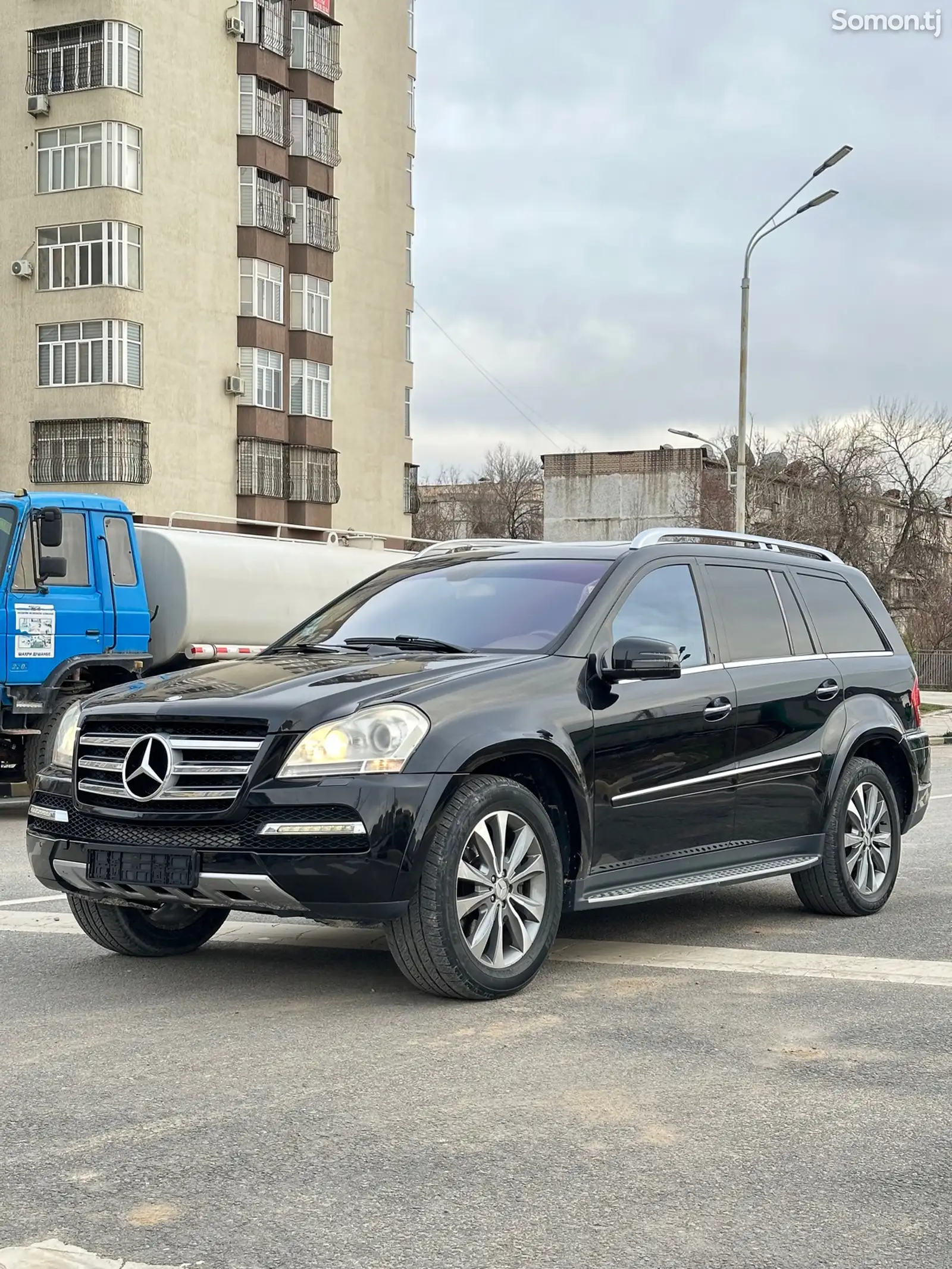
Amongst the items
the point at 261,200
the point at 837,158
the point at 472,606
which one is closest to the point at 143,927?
the point at 472,606

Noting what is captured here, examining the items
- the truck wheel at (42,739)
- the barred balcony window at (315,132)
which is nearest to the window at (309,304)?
the barred balcony window at (315,132)

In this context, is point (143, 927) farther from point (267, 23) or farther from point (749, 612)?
point (267, 23)

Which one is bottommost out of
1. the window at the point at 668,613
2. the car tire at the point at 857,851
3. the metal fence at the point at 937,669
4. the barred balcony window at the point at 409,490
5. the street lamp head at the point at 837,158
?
the metal fence at the point at 937,669

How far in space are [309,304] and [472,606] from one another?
4126cm

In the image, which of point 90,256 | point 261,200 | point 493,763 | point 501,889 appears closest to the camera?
point 501,889

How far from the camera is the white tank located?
15703 mm

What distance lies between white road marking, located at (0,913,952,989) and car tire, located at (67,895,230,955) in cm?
29

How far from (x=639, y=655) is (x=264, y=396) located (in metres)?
39.9

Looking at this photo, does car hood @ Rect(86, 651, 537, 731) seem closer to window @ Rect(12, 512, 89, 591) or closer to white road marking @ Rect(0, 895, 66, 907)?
white road marking @ Rect(0, 895, 66, 907)

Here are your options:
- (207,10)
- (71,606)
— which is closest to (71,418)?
(207,10)

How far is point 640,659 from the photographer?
6.64 meters

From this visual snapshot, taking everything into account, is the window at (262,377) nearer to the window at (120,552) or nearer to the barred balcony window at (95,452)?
the barred balcony window at (95,452)

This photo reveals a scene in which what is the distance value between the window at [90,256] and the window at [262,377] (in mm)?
4494

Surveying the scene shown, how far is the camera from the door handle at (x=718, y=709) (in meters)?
7.19
